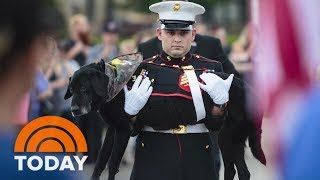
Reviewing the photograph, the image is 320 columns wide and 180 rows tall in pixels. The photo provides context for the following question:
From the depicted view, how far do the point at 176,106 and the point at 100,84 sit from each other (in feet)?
1.30

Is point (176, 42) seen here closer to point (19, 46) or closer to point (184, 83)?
point (184, 83)

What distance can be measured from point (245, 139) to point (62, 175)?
3.07 m

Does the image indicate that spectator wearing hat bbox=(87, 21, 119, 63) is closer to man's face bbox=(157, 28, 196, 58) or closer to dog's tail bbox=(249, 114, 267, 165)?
dog's tail bbox=(249, 114, 267, 165)

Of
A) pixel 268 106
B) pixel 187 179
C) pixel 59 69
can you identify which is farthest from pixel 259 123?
pixel 59 69

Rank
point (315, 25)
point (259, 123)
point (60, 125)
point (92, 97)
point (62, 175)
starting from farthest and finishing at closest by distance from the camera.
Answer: point (60, 125), point (259, 123), point (92, 97), point (315, 25), point (62, 175)

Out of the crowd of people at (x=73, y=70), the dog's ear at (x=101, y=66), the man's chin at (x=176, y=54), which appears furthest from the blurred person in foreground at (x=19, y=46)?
the crowd of people at (x=73, y=70)

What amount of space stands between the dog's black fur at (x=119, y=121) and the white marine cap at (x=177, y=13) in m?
0.35

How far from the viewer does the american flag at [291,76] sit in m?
2.37

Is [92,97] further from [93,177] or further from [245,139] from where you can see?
[245,139]

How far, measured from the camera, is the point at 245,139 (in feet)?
17.5

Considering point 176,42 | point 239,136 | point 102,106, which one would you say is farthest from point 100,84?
point 239,136

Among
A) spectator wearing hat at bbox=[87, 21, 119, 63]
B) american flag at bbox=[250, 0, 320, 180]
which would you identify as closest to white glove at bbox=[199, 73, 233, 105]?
american flag at bbox=[250, 0, 320, 180]

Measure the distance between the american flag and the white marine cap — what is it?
7.11ft

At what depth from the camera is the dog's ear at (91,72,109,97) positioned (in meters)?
4.80
